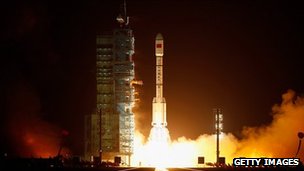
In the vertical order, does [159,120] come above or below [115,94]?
below

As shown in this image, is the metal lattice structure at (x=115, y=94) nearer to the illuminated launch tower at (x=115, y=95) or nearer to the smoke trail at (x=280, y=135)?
the illuminated launch tower at (x=115, y=95)

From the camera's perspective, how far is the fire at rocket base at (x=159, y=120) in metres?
72.9

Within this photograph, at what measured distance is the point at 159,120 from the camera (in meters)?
73.9

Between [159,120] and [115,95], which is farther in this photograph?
[115,95]

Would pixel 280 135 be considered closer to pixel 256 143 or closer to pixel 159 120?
pixel 256 143

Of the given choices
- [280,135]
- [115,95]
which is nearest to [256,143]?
[280,135]

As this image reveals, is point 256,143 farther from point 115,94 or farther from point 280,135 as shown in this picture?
point 115,94

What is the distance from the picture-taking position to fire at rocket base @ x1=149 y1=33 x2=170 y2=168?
7294cm

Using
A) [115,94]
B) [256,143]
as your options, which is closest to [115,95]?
[115,94]

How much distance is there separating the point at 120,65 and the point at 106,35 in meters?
3.37

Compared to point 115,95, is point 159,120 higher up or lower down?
lower down

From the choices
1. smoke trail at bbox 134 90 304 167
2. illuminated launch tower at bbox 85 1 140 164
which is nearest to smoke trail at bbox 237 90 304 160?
smoke trail at bbox 134 90 304 167

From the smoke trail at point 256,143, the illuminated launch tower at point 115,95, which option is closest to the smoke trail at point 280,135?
the smoke trail at point 256,143

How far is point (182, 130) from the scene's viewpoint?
86750 millimetres
